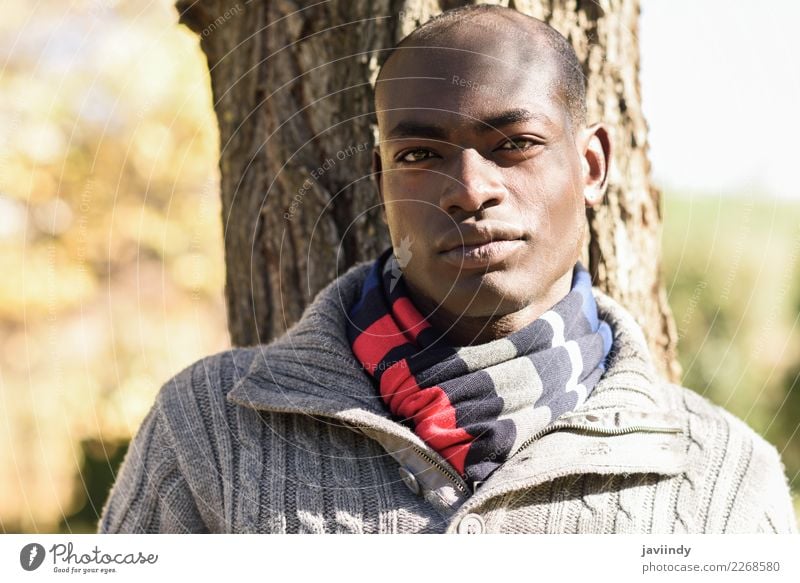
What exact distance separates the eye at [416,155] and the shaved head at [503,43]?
0.18 metres

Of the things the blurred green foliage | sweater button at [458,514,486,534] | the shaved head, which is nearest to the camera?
sweater button at [458,514,486,534]

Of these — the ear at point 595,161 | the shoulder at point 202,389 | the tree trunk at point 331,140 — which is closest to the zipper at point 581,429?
the ear at point 595,161

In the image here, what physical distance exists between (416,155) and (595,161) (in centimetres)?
39

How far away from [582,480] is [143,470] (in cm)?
85

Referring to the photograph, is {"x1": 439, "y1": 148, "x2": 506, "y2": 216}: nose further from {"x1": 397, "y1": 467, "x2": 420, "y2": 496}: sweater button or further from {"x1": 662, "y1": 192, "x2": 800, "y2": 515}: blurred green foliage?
{"x1": 662, "y1": 192, "x2": 800, "y2": 515}: blurred green foliage

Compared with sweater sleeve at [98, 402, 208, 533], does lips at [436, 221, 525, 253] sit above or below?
above

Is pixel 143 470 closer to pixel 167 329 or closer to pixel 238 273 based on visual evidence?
pixel 238 273

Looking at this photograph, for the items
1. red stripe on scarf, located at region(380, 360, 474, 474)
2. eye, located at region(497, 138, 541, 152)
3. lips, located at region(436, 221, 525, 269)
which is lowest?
red stripe on scarf, located at region(380, 360, 474, 474)

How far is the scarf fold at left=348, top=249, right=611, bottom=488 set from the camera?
1.63 metres

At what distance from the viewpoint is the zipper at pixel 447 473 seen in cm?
163

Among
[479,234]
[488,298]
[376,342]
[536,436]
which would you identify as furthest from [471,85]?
[536,436]

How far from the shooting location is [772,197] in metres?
2.43

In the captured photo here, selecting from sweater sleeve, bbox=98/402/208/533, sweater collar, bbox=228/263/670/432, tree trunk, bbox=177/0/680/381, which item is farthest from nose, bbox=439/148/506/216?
sweater sleeve, bbox=98/402/208/533

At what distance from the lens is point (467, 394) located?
5.44ft
